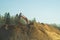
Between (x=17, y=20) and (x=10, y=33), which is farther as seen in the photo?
(x=17, y=20)

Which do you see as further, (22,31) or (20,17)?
(20,17)

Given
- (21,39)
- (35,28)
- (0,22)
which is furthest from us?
(0,22)

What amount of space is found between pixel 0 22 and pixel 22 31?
156 inches

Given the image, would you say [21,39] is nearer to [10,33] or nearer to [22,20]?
[10,33]

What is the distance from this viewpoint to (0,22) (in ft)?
74.7

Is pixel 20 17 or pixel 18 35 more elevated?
pixel 20 17

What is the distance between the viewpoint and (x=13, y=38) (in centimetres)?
1909

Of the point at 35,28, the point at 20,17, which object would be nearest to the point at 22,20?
the point at 20,17

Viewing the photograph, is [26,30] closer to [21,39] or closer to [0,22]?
[21,39]

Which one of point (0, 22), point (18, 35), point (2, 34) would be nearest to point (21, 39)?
point (18, 35)

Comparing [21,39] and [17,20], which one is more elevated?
[17,20]

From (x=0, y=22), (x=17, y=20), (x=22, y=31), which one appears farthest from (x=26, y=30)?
(x=0, y=22)

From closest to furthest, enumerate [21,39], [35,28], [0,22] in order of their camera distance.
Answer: [21,39], [35,28], [0,22]

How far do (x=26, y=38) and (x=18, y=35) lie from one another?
0.70 m
